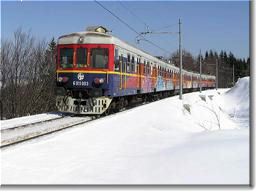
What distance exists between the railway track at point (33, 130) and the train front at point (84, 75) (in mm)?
A: 1712

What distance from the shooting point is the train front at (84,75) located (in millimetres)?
18984

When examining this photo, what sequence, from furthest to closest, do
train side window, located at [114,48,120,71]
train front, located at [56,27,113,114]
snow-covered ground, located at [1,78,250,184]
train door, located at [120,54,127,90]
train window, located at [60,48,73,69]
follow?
train door, located at [120,54,127,90] → train window, located at [60,48,73,69] → train side window, located at [114,48,120,71] → train front, located at [56,27,113,114] → snow-covered ground, located at [1,78,250,184]

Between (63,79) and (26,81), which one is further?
(26,81)

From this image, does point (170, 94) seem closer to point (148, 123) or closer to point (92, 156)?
point (148, 123)

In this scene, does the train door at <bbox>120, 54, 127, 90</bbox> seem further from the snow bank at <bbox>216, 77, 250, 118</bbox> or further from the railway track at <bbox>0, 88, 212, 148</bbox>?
the snow bank at <bbox>216, 77, 250, 118</bbox>

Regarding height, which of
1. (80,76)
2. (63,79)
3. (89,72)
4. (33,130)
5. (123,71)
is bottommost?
(33,130)

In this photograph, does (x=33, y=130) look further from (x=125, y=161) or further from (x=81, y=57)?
(x=125, y=161)

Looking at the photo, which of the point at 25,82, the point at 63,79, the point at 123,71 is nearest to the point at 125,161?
the point at 63,79

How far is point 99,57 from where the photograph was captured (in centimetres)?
1922

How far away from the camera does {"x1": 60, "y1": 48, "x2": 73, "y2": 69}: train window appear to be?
19547 millimetres

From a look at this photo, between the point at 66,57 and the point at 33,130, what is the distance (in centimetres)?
Answer: 620

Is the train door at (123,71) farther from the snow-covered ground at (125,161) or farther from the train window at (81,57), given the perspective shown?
the snow-covered ground at (125,161)

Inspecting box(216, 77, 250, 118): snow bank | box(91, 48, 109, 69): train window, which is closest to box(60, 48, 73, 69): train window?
box(91, 48, 109, 69): train window

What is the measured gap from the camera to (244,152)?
735 cm
